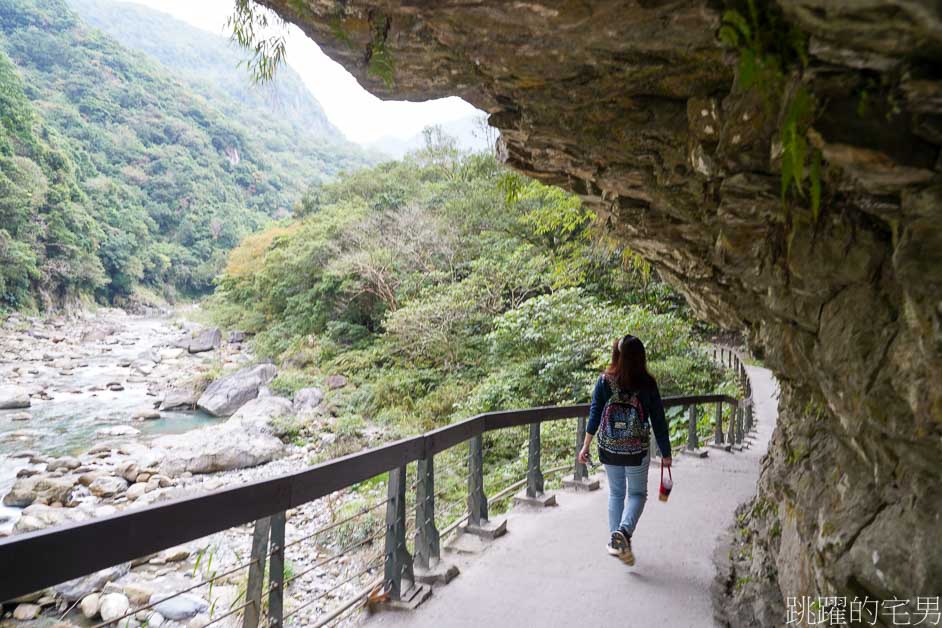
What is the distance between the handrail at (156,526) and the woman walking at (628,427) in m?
1.51

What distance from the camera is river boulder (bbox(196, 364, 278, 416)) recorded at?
18172mm

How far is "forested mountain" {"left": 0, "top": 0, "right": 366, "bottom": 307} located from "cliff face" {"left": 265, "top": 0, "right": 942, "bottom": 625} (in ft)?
117

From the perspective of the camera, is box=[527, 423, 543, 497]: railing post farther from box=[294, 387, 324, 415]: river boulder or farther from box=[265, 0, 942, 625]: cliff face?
box=[294, 387, 324, 415]: river boulder

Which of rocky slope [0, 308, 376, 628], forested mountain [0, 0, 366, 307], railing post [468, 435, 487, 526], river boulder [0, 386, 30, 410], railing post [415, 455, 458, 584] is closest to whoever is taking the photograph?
railing post [415, 455, 458, 584]

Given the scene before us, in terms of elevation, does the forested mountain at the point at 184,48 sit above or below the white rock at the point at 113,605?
above

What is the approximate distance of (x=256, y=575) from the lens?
2309mm

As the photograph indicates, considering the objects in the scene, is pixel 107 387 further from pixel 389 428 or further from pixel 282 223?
pixel 282 223

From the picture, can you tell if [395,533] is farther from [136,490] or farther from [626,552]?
[136,490]

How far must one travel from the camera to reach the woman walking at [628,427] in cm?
364

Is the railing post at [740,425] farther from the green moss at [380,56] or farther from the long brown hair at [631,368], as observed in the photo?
the green moss at [380,56]

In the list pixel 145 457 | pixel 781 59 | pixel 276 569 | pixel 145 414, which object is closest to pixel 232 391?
pixel 145 414

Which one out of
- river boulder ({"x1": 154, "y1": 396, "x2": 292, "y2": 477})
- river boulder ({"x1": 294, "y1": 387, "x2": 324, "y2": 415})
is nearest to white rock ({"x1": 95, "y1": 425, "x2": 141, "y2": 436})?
river boulder ({"x1": 154, "y1": 396, "x2": 292, "y2": 477})

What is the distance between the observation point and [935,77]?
56.3 inches

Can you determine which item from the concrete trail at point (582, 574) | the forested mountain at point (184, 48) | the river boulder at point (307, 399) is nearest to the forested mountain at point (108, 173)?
the river boulder at point (307, 399)
